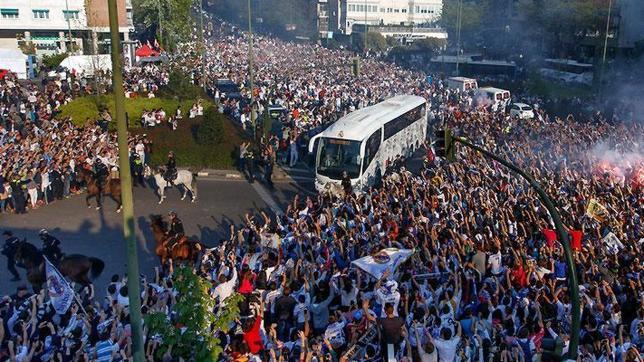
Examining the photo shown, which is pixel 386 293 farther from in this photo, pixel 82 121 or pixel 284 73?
pixel 284 73

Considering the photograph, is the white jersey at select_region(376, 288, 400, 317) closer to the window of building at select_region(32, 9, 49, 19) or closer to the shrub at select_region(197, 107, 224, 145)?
the shrub at select_region(197, 107, 224, 145)

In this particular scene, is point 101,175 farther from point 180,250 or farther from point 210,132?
point 180,250

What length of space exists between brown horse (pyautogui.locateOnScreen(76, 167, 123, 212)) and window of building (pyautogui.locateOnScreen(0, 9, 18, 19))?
53.3 meters

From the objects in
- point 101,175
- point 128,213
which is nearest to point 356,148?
point 101,175

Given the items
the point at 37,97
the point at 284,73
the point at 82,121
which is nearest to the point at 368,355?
the point at 82,121

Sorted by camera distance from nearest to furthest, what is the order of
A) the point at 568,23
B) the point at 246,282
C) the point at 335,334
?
the point at 335,334 → the point at 246,282 → the point at 568,23

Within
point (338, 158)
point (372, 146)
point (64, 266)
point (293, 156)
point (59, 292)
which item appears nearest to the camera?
point (59, 292)

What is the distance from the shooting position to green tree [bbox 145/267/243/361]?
8.21m

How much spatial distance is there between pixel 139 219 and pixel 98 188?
1.91 meters


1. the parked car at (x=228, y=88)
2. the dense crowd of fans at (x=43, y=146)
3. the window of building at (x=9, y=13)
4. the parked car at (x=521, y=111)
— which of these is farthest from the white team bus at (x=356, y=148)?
the window of building at (x=9, y=13)

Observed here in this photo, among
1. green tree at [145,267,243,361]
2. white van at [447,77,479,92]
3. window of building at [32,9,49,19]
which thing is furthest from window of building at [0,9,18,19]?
green tree at [145,267,243,361]

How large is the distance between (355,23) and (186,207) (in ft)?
331

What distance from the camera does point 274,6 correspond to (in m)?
123

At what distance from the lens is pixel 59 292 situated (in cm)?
1038
